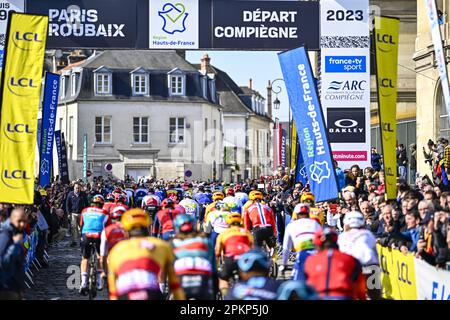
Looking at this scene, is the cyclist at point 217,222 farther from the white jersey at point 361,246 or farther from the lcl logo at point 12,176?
the white jersey at point 361,246

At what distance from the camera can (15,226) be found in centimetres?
1180

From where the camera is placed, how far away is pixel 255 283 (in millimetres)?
8812

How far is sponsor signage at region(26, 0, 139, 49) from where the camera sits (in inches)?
1099

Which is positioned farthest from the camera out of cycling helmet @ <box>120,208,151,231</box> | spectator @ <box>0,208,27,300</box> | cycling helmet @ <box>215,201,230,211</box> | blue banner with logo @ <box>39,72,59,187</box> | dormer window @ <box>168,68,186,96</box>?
dormer window @ <box>168,68,186,96</box>

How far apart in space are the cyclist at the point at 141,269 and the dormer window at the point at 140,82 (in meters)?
62.3

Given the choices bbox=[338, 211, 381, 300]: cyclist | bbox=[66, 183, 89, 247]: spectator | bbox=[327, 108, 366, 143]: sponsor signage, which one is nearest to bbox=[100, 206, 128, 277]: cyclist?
bbox=[338, 211, 381, 300]: cyclist

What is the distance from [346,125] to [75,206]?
8285mm

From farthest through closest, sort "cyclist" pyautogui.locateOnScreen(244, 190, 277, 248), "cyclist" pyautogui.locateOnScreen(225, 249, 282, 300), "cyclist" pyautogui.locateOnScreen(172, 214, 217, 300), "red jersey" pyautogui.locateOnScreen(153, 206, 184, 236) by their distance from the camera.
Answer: "cyclist" pyautogui.locateOnScreen(244, 190, 277, 248) → "red jersey" pyautogui.locateOnScreen(153, 206, 184, 236) → "cyclist" pyautogui.locateOnScreen(172, 214, 217, 300) → "cyclist" pyautogui.locateOnScreen(225, 249, 282, 300)

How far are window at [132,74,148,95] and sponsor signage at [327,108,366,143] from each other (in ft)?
145

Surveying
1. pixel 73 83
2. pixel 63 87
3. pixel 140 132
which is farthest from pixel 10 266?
pixel 63 87

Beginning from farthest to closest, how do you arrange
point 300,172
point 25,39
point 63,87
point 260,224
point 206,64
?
point 206,64 → point 63,87 → point 300,172 → point 260,224 → point 25,39

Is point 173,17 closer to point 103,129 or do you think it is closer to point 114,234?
point 114,234

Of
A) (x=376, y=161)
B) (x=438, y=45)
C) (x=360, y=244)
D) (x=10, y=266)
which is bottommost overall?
(x=10, y=266)

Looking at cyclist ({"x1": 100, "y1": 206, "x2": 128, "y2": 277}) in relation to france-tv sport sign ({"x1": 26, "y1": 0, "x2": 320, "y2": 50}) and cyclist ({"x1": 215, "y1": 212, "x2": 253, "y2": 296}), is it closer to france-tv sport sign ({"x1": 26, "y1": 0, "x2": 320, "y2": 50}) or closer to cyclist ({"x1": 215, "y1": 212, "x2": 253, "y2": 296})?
cyclist ({"x1": 215, "y1": 212, "x2": 253, "y2": 296})
